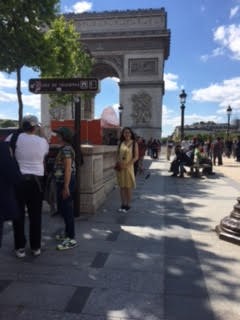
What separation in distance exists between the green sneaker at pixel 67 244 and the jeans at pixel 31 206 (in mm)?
376

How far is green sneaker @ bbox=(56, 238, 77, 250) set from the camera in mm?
6008

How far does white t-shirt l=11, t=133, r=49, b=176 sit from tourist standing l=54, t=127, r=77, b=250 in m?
0.47

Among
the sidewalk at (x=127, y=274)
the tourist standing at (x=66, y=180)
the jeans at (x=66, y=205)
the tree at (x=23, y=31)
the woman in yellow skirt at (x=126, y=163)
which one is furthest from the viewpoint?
the tree at (x=23, y=31)

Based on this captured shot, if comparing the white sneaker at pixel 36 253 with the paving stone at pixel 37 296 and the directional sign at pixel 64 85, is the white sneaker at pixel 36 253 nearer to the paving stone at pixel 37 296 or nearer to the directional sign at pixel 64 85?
the paving stone at pixel 37 296

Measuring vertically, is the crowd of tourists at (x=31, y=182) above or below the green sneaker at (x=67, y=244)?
above

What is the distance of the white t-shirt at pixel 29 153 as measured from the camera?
5.49 meters

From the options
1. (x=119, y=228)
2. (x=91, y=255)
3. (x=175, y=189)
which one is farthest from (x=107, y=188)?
(x=91, y=255)

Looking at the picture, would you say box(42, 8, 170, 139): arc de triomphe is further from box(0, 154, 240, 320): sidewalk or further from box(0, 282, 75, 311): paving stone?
box(0, 282, 75, 311): paving stone

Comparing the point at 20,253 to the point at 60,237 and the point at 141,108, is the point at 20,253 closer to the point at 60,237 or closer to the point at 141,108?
the point at 60,237

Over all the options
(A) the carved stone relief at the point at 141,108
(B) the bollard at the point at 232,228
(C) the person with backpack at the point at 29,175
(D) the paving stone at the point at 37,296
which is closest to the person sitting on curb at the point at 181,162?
(B) the bollard at the point at 232,228

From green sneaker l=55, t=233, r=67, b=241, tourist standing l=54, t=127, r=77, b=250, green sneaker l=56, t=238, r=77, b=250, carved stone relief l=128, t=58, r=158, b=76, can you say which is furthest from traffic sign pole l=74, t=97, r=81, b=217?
carved stone relief l=128, t=58, r=158, b=76

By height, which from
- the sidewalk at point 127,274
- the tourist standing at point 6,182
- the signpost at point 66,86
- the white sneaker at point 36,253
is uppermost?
the signpost at point 66,86

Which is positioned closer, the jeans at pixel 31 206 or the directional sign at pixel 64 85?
the jeans at pixel 31 206

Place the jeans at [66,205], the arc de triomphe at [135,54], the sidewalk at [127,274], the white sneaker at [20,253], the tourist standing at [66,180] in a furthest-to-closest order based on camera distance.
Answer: the arc de triomphe at [135,54], the jeans at [66,205], the tourist standing at [66,180], the white sneaker at [20,253], the sidewalk at [127,274]
